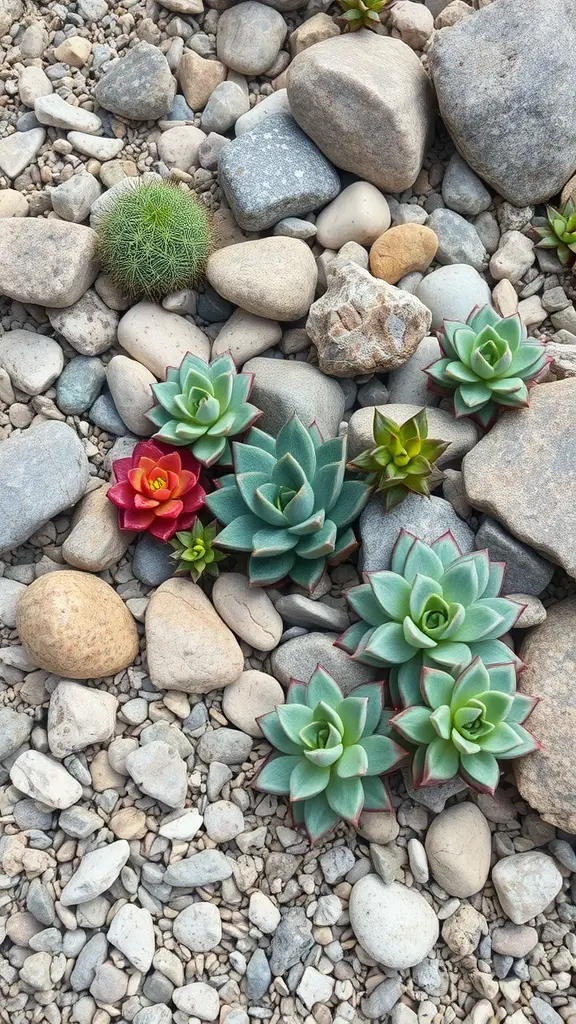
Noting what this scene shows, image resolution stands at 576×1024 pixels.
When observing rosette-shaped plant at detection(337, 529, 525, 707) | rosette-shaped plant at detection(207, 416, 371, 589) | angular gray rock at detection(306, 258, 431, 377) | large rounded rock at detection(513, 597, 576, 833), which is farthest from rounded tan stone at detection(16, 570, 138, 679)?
large rounded rock at detection(513, 597, 576, 833)

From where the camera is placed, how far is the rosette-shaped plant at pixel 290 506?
9.12 ft

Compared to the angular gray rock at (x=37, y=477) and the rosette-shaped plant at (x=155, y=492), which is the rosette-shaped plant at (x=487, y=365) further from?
the angular gray rock at (x=37, y=477)

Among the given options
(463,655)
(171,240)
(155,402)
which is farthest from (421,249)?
(463,655)

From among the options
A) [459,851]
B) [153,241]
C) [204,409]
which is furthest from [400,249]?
[459,851]

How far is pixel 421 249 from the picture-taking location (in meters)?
3.32

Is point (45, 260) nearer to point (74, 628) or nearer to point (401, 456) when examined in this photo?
point (74, 628)

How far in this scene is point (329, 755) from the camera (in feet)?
7.98

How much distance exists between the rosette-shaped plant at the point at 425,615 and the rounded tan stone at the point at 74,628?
2.70 feet

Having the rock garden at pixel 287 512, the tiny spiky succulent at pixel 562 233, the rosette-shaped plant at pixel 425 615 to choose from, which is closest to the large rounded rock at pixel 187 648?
the rock garden at pixel 287 512

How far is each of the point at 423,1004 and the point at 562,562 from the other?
1549mm

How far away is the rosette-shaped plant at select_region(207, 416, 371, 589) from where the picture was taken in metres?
2.78

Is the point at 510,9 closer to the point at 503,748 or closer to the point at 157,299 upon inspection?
the point at 157,299

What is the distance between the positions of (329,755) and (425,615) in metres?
0.57

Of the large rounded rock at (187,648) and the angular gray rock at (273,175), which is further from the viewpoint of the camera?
the angular gray rock at (273,175)
